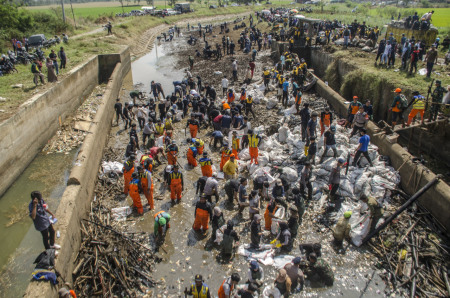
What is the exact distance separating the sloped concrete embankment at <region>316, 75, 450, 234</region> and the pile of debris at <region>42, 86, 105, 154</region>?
42.9 ft

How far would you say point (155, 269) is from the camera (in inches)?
289

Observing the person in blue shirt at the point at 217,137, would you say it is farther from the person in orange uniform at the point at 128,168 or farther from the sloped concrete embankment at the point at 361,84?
the sloped concrete embankment at the point at 361,84

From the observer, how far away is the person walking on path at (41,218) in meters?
6.47

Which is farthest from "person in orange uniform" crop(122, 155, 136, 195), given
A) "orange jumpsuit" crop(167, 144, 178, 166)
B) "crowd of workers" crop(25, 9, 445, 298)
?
"orange jumpsuit" crop(167, 144, 178, 166)

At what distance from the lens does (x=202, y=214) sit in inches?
323

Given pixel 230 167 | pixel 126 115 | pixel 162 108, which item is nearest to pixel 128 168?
pixel 230 167

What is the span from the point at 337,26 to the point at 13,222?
3162cm

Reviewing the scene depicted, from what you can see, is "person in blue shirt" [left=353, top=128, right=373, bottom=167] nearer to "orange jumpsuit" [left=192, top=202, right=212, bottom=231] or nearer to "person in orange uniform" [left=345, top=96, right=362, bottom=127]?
"person in orange uniform" [left=345, top=96, right=362, bottom=127]

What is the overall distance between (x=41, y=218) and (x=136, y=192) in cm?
273

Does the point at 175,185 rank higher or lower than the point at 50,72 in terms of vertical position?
lower

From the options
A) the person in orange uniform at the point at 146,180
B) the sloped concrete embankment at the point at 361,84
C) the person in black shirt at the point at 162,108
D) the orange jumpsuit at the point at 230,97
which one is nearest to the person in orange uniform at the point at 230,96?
the orange jumpsuit at the point at 230,97

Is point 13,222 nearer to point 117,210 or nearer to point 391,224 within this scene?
point 117,210

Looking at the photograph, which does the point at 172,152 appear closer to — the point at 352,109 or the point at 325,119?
the point at 325,119

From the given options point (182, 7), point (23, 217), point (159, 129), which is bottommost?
Result: point (23, 217)
